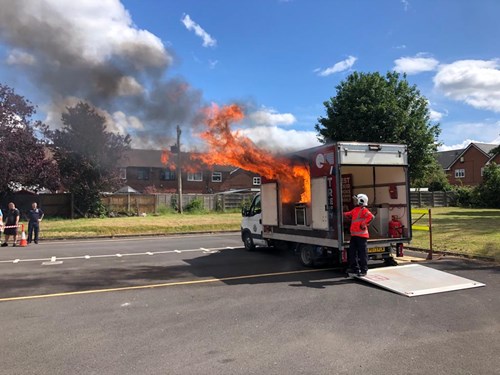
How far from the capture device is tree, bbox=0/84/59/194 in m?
22.4

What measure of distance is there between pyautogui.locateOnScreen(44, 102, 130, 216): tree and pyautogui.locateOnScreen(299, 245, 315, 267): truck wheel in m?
22.7

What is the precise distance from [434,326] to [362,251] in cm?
322

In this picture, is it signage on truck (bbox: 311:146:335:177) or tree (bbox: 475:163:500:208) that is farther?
tree (bbox: 475:163:500:208)

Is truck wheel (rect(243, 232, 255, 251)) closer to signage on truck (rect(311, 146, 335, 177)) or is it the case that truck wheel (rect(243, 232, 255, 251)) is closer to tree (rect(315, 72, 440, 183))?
signage on truck (rect(311, 146, 335, 177))

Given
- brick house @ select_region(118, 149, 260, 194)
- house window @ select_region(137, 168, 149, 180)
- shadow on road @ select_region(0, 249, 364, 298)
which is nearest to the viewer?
shadow on road @ select_region(0, 249, 364, 298)

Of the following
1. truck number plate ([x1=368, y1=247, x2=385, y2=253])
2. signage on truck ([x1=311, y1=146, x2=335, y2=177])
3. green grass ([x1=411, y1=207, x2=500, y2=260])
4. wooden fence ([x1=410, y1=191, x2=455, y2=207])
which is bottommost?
green grass ([x1=411, y1=207, x2=500, y2=260])

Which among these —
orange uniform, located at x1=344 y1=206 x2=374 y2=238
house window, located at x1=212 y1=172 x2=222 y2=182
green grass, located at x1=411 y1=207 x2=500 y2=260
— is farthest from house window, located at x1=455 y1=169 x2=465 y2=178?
orange uniform, located at x1=344 y1=206 x2=374 y2=238

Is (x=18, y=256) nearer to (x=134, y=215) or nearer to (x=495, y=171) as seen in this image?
(x=134, y=215)

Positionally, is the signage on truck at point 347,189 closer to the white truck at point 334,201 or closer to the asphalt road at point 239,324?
the white truck at point 334,201

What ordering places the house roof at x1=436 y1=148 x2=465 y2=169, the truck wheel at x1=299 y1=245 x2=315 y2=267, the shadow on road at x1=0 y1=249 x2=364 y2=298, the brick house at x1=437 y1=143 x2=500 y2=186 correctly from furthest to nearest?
1. the house roof at x1=436 y1=148 x2=465 y2=169
2. the brick house at x1=437 y1=143 x2=500 y2=186
3. the truck wheel at x1=299 y1=245 x2=315 y2=267
4. the shadow on road at x1=0 y1=249 x2=364 y2=298

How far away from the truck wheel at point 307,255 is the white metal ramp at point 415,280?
4.62 ft

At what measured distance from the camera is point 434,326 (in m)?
5.67

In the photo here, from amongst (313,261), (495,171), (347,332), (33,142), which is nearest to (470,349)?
(347,332)

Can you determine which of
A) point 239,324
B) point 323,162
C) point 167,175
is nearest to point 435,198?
point 167,175
